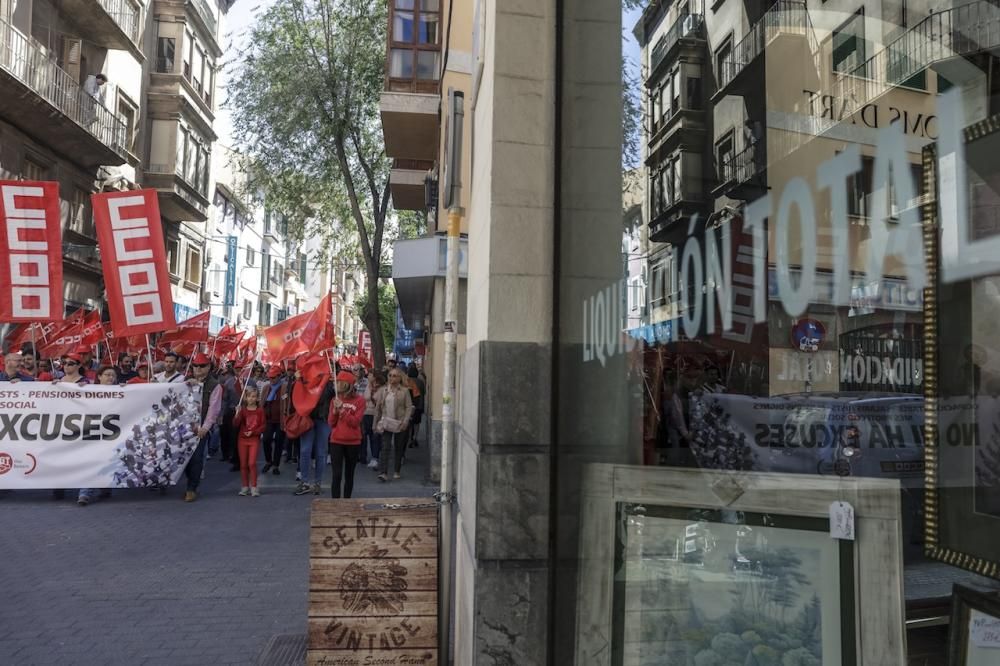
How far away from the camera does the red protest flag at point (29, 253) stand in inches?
386

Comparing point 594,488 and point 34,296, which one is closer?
point 594,488

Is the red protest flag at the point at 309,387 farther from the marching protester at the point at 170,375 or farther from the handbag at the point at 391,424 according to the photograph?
the handbag at the point at 391,424

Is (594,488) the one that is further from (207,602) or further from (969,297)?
(207,602)

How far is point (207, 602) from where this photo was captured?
5.98 metres

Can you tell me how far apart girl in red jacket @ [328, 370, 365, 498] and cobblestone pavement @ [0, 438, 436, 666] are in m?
0.66

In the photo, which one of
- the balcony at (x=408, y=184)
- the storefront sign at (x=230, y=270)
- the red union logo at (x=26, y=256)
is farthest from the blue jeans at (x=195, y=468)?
the storefront sign at (x=230, y=270)

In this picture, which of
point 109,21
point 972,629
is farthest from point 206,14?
point 972,629

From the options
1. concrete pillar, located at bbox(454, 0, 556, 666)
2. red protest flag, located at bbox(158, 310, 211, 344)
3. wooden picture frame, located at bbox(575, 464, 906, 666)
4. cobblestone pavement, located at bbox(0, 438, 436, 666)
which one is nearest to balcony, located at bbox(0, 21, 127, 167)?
red protest flag, located at bbox(158, 310, 211, 344)

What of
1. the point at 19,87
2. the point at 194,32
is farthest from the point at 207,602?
the point at 194,32

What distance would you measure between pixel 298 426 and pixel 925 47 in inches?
403

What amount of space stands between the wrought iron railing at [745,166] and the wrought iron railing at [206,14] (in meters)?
33.5

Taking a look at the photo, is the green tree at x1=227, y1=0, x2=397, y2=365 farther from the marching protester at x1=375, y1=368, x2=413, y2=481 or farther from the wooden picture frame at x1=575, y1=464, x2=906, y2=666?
the wooden picture frame at x1=575, y1=464, x2=906, y2=666

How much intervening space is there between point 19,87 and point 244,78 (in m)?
5.51

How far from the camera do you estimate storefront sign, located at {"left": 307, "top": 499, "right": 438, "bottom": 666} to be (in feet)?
12.7
